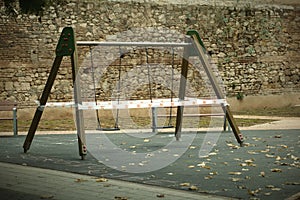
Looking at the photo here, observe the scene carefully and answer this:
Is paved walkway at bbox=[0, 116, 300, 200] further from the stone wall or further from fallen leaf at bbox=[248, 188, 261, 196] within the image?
the stone wall

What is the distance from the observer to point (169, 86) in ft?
65.0

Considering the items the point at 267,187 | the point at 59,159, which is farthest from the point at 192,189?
the point at 59,159

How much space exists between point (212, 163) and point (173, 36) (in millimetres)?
11753

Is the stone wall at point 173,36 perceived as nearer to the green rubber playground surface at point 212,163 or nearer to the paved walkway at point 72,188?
the green rubber playground surface at point 212,163

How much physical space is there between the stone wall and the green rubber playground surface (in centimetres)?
546

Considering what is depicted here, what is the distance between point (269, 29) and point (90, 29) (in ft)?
20.7

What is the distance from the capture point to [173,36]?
20.0 meters

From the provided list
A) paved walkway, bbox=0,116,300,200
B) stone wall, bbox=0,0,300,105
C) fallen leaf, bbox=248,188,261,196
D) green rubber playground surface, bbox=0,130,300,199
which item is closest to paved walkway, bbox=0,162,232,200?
paved walkway, bbox=0,116,300,200

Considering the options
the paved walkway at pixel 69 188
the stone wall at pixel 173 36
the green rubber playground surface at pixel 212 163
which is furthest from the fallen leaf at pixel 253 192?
the stone wall at pixel 173 36

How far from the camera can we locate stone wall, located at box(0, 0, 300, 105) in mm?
17891

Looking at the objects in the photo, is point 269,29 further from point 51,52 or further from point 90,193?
point 90,193

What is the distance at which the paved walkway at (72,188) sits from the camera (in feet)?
20.3

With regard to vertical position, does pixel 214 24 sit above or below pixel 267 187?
below

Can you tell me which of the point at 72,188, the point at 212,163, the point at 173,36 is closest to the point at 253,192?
the point at 72,188
